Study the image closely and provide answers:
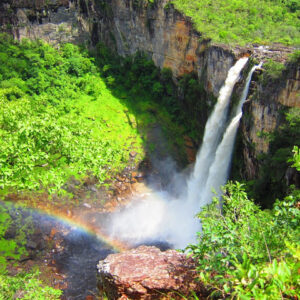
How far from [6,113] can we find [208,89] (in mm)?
12660

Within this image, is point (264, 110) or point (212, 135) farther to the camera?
point (212, 135)

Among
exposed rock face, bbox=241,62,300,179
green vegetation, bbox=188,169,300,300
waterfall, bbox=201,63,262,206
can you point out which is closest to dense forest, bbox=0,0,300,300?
green vegetation, bbox=188,169,300,300

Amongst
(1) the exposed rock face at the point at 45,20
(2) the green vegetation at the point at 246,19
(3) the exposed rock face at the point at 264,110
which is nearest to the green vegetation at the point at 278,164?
(3) the exposed rock face at the point at 264,110

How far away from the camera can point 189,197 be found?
738 inches

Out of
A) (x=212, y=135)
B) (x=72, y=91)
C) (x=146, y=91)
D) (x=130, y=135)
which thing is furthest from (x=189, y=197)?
(x=72, y=91)

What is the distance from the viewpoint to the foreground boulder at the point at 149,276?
15.4 feet

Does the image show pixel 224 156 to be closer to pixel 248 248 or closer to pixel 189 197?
pixel 189 197

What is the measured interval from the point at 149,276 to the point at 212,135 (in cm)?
1213

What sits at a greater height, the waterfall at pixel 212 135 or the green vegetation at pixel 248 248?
the green vegetation at pixel 248 248

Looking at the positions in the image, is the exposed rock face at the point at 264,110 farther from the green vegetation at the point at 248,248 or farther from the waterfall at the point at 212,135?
the green vegetation at the point at 248,248

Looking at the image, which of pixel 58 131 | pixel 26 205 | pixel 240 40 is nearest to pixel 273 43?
Result: pixel 240 40

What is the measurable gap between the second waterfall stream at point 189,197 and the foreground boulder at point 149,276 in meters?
7.74

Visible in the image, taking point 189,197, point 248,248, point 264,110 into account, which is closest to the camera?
point 248,248

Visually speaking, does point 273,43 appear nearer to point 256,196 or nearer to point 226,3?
point 226,3
